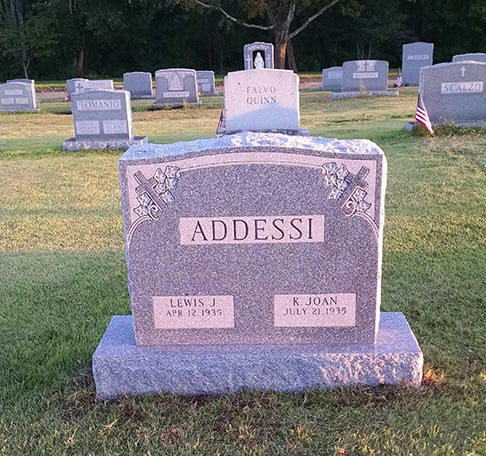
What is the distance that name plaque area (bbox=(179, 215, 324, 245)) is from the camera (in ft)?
8.82

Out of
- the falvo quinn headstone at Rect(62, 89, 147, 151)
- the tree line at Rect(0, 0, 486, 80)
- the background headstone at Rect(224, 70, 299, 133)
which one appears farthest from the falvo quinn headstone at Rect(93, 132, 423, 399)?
the tree line at Rect(0, 0, 486, 80)

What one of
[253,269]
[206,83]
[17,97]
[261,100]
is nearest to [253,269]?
[253,269]

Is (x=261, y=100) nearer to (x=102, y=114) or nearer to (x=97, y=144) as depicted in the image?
(x=102, y=114)

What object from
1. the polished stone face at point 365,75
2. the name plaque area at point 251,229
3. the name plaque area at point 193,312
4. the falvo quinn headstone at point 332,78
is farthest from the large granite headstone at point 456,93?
the falvo quinn headstone at point 332,78

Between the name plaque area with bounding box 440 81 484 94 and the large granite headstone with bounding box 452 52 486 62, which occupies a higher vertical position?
the large granite headstone with bounding box 452 52 486 62

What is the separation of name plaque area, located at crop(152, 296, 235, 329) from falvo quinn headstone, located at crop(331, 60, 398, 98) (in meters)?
17.9

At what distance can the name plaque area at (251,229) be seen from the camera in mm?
2689

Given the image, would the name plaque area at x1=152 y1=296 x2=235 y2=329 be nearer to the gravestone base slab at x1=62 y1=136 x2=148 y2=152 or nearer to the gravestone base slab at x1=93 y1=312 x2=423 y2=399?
the gravestone base slab at x1=93 y1=312 x2=423 y2=399

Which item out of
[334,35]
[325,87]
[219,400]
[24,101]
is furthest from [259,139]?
[334,35]

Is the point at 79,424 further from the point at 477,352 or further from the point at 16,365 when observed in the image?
the point at 477,352

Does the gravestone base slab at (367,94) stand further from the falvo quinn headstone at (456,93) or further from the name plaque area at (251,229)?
the name plaque area at (251,229)

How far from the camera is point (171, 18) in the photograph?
4106 cm

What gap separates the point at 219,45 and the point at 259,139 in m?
42.3

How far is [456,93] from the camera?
10.8 m
